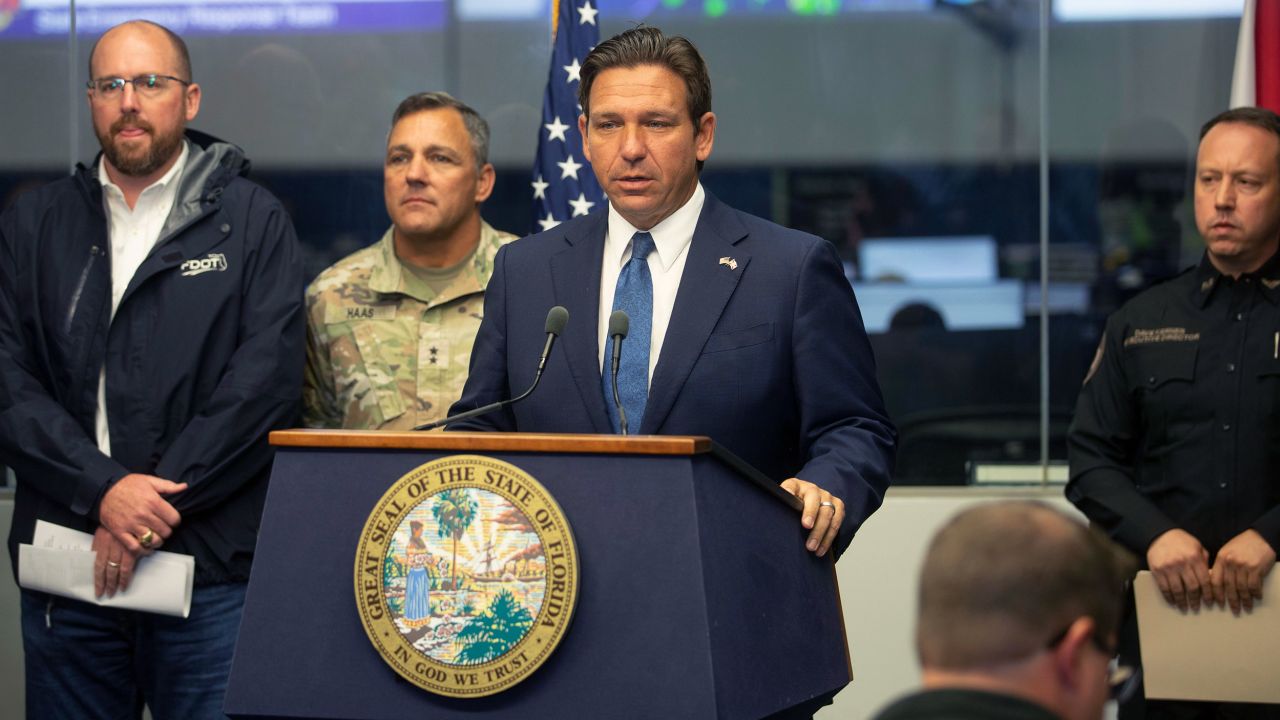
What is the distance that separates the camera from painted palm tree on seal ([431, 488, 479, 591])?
2.13 m

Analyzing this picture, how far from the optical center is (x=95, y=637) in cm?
385

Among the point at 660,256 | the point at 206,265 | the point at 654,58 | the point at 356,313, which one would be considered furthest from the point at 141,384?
the point at 654,58

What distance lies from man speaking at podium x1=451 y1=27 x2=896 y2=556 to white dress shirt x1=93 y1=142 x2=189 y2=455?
1412 mm

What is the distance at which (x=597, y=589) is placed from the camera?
212 cm

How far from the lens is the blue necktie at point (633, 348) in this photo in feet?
9.02

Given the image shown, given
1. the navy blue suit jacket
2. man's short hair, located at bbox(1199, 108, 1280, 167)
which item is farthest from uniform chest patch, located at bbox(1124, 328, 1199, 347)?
the navy blue suit jacket

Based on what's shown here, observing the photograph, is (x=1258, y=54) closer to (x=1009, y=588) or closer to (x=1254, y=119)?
(x=1254, y=119)

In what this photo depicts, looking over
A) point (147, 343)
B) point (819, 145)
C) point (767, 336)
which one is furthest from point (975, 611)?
point (819, 145)

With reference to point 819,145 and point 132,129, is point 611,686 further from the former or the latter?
point 819,145

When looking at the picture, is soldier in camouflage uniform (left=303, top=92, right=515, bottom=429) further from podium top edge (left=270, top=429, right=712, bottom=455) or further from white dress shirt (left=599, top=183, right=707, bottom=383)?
Answer: podium top edge (left=270, top=429, right=712, bottom=455)

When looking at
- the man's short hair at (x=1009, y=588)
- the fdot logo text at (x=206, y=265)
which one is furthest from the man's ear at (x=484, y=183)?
the man's short hair at (x=1009, y=588)

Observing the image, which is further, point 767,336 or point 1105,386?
point 1105,386

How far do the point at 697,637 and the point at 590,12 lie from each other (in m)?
3.32

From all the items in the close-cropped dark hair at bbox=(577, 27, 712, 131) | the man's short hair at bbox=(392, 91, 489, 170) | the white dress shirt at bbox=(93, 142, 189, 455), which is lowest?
the white dress shirt at bbox=(93, 142, 189, 455)
